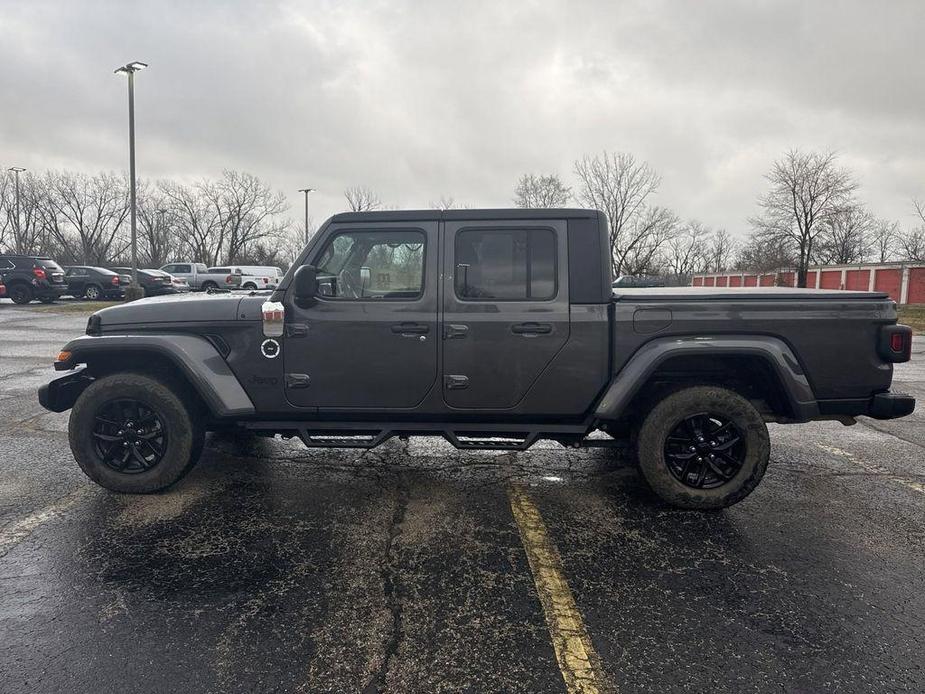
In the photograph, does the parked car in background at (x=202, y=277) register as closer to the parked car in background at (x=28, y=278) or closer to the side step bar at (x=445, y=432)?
the parked car in background at (x=28, y=278)

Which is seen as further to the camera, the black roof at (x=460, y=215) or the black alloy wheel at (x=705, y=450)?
the black roof at (x=460, y=215)

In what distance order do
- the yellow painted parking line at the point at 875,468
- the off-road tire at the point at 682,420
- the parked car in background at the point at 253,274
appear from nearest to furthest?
the off-road tire at the point at 682,420 < the yellow painted parking line at the point at 875,468 < the parked car in background at the point at 253,274

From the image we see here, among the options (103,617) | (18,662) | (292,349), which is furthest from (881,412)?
(18,662)

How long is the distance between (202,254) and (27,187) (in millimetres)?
17896

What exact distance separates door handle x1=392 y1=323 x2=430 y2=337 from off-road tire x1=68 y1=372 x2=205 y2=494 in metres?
1.58

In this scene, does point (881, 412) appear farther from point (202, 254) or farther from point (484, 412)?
point (202, 254)

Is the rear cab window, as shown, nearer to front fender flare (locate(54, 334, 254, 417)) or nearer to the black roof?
the black roof

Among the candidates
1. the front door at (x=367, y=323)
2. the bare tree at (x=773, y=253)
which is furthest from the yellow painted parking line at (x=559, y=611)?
the bare tree at (x=773, y=253)

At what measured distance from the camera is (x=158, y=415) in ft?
12.5

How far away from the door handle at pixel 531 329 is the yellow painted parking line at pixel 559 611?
1.18m

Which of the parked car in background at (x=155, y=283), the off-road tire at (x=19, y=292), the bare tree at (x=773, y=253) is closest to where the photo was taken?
the off-road tire at (x=19, y=292)

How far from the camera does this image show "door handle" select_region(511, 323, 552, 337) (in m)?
3.64

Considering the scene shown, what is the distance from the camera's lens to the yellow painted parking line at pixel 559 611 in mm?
2148

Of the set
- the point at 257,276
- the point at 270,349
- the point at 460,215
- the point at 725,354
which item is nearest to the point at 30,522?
the point at 270,349
